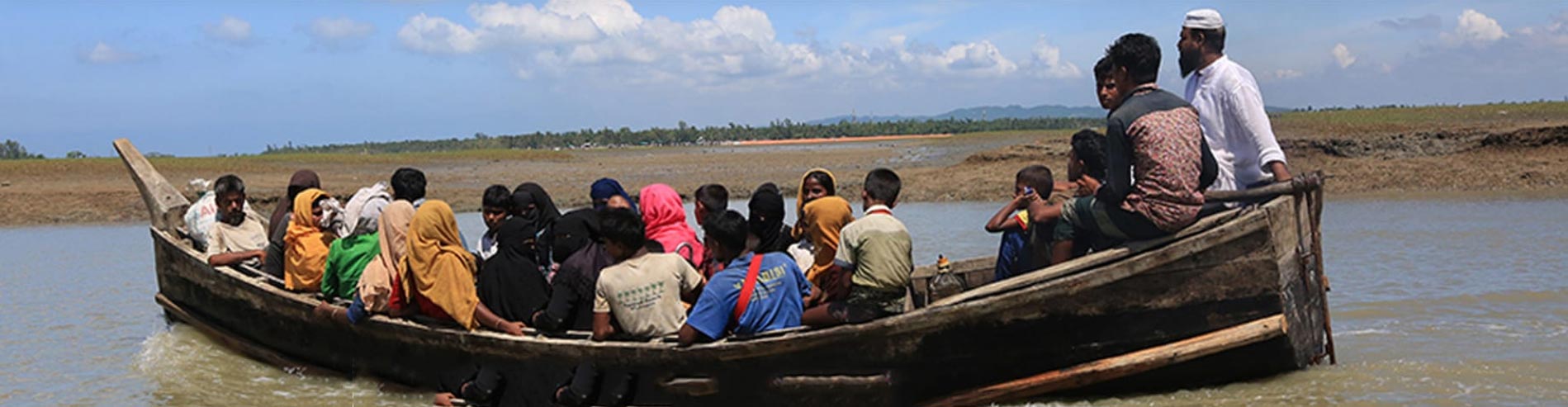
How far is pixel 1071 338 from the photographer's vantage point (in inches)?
220

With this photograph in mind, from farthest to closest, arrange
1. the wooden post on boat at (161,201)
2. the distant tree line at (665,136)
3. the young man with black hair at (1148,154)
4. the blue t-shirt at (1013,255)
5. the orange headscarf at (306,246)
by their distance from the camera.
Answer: the distant tree line at (665,136)
the wooden post on boat at (161,201)
the orange headscarf at (306,246)
the blue t-shirt at (1013,255)
the young man with black hair at (1148,154)

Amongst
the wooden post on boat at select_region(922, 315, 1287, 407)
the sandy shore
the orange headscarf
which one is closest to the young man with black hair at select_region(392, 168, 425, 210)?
the orange headscarf

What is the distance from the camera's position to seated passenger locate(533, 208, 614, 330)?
6.22 m

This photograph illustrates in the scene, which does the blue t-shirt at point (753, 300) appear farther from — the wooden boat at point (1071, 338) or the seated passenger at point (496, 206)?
the seated passenger at point (496, 206)

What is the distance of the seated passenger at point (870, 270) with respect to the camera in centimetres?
579

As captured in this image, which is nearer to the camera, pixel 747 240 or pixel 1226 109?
pixel 1226 109

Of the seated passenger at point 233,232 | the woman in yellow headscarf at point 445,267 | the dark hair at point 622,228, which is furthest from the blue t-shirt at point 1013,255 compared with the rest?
the seated passenger at point 233,232

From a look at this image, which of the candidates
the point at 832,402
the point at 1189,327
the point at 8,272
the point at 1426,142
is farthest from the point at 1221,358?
the point at 1426,142

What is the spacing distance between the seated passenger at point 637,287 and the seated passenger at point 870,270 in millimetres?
605

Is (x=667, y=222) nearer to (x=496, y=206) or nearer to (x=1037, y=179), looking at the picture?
(x=496, y=206)

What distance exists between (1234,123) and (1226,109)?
3.1 inches

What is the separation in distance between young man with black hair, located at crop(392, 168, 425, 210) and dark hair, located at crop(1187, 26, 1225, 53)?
4042 millimetres

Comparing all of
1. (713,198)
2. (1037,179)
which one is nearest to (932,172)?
(713,198)

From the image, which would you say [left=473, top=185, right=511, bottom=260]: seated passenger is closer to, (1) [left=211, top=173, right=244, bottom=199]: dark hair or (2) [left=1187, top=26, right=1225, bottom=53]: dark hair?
(1) [left=211, top=173, right=244, bottom=199]: dark hair
